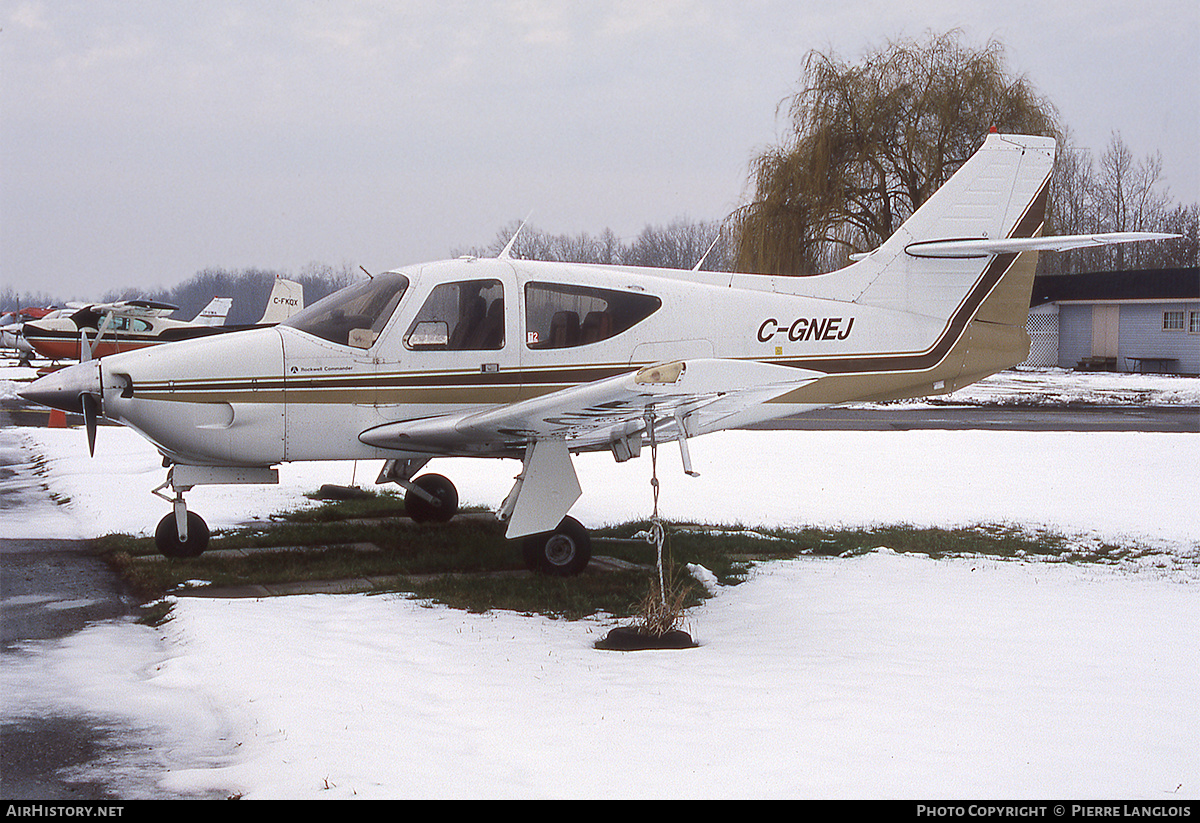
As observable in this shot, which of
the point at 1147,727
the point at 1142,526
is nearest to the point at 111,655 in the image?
the point at 1147,727

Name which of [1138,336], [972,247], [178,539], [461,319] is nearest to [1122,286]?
[1138,336]

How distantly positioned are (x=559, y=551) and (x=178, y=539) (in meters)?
3.07

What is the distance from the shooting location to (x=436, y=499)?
9688mm

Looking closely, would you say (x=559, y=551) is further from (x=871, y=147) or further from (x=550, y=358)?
(x=871, y=147)

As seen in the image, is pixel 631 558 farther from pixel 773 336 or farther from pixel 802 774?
pixel 802 774

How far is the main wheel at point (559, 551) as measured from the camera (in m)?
7.30

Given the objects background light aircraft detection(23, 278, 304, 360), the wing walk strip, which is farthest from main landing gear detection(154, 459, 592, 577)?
background light aircraft detection(23, 278, 304, 360)

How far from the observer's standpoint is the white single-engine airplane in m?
6.97

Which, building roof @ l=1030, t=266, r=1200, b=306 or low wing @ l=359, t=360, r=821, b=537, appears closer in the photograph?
low wing @ l=359, t=360, r=821, b=537

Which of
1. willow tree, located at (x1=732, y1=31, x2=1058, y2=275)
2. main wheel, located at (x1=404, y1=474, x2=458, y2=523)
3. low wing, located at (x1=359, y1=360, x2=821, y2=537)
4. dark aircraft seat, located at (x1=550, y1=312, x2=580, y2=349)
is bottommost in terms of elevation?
main wheel, located at (x1=404, y1=474, x2=458, y2=523)

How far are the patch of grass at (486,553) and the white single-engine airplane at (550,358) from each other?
452 millimetres

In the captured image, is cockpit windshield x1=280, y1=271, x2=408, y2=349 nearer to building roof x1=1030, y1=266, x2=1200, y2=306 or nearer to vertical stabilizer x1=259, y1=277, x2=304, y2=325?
vertical stabilizer x1=259, y1=277, x2=304, y2=325

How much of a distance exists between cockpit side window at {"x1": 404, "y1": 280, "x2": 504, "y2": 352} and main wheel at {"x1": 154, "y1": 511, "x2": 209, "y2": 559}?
2.25 m

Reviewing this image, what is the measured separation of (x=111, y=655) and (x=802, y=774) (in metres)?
3.85
